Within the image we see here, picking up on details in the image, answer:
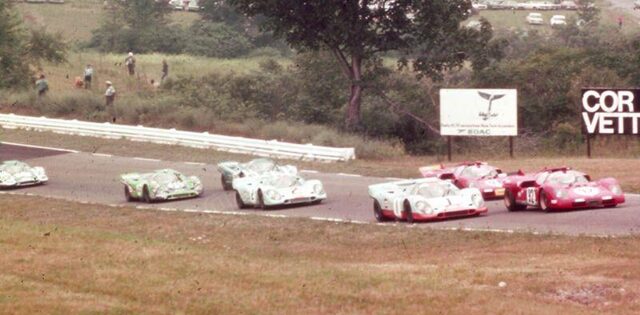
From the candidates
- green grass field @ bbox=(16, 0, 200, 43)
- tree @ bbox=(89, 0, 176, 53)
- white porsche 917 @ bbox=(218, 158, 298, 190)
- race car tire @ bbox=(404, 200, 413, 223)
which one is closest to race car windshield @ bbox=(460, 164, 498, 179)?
race car tire @ bbox=(404, 200, 413, 223)

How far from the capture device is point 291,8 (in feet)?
189

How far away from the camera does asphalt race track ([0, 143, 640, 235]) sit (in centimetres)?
2945

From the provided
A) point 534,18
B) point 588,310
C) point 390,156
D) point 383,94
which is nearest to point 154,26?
point 534,18

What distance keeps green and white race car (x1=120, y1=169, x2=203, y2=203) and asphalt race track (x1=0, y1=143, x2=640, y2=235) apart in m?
0.35

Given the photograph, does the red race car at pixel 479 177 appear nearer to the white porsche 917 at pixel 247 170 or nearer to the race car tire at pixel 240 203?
the white porsche 917 at pixel 247 170

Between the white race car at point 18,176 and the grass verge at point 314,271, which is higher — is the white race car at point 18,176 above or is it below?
above

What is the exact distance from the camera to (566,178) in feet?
105

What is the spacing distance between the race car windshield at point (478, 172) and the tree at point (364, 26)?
21.2 m

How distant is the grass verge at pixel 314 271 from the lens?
18812 millimetres

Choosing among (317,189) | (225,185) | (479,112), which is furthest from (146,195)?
(479,112)

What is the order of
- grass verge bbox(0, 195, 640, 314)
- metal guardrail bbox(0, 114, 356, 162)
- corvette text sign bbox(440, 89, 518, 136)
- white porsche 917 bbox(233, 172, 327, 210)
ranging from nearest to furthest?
1. grass verge bbox(0, 195, 640, 314)
2. white porsche 917 bbox(233, 172, 327, 210)
3. metal guardrail bbox(0, 114, 356, 162)
4. corvette text sign bbox(440, 89, 518, 136)

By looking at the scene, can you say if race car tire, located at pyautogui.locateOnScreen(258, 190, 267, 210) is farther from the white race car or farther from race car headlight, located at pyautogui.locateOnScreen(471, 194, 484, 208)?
the white race car

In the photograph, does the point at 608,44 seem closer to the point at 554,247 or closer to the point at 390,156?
the point at 390,156

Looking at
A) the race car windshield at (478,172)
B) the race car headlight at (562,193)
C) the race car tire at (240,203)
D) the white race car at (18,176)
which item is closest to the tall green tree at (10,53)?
the white race car at (18,176)
